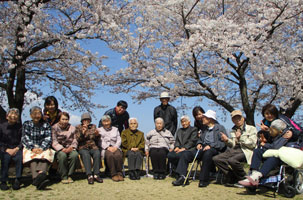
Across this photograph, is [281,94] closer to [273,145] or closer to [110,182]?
[273,145]

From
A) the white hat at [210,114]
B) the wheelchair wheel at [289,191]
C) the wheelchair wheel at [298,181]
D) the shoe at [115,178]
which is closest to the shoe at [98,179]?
the shoe at [115,178]

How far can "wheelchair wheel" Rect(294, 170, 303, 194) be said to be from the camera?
13.5 ft

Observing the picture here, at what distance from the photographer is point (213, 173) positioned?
17.7 feet

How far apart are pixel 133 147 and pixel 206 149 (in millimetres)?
1431

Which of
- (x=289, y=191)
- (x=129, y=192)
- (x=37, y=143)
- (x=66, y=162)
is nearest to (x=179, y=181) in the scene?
(x=129, y=192)

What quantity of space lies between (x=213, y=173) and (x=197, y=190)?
1.08 m

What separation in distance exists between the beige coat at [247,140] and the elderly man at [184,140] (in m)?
0.73

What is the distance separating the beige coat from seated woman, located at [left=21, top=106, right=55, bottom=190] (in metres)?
3.03

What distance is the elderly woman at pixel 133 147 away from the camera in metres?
5.25

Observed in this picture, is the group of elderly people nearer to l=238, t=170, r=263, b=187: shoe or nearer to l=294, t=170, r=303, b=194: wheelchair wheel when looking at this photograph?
l=238, t=170, r=263, b=187: shoe

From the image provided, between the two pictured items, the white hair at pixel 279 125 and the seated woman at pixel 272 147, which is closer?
the seated woman at pixel 272 147

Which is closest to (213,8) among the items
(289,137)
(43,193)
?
(289,137)

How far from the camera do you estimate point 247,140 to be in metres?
4.68

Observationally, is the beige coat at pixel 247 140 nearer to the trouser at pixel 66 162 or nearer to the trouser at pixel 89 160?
the trouser at pixel 89 160
